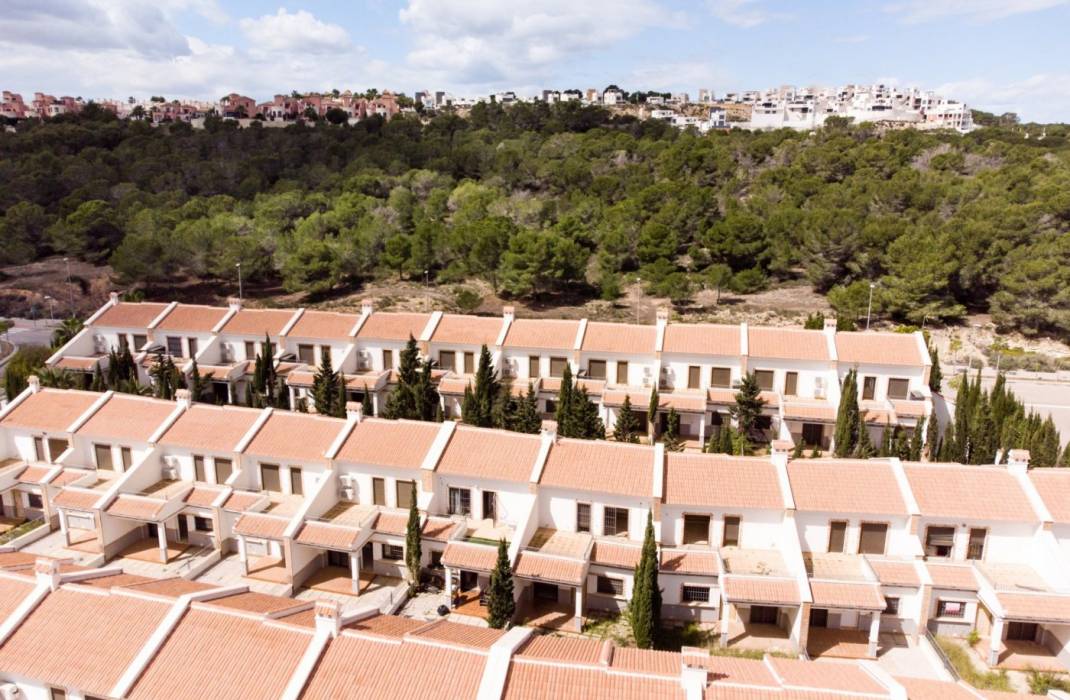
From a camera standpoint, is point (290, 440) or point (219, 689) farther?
point (290, 440)

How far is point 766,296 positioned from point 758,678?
54765 mm

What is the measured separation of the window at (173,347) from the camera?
4662 cm

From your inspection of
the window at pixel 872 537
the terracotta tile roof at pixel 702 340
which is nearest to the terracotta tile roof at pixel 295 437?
the terracotta tile roof at pixel 702 340

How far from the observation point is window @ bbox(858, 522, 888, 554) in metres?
25.6

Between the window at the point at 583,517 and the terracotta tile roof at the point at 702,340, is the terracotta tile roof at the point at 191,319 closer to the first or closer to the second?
the terracotta tile roof at the point at 702,340

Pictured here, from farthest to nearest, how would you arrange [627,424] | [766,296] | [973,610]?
[766,296] < [627,424] < [973,610]

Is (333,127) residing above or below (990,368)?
above

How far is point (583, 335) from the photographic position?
4169 cm

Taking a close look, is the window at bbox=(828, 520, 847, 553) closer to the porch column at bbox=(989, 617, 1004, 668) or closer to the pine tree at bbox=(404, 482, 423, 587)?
the porch column at bbox=(989, 617, 1004, 668)

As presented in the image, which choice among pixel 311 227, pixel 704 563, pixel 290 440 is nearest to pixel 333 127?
pixel 311 227

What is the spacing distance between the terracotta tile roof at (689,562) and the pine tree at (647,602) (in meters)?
2.14

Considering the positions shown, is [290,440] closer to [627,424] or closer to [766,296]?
[627,424]

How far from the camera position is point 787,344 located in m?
39.8

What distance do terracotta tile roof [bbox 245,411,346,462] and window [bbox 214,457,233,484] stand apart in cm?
141
